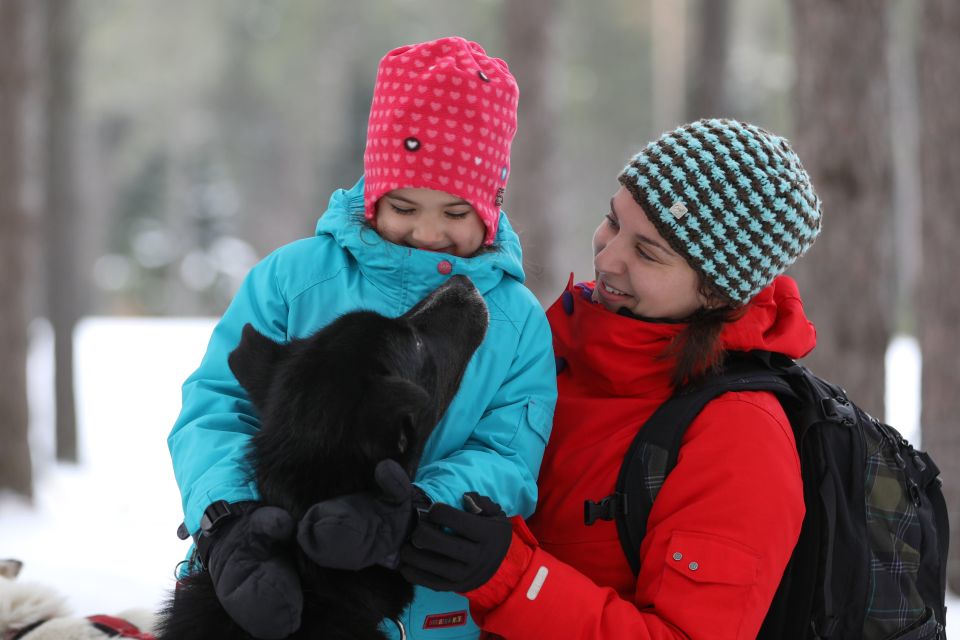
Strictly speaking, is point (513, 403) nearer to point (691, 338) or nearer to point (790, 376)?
point (691, 338)

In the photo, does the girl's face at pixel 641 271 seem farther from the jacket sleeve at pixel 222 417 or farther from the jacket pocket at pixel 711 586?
the jacket sleeve at pixel 222 417

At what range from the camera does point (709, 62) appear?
33.0 ft

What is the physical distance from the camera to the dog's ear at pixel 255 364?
2061 millimetres

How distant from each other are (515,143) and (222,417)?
7.33m

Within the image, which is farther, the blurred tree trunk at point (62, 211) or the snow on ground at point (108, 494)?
the blurred tree trunk at point (62, 211)

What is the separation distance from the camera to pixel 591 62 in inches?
1174

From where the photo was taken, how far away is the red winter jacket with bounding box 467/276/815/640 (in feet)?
6.24

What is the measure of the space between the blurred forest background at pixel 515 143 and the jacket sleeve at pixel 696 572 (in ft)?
3.05

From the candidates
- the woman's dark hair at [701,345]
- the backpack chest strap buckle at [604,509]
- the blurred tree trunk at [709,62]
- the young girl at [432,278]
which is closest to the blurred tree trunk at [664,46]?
the blurred tree trunk at [709,62]

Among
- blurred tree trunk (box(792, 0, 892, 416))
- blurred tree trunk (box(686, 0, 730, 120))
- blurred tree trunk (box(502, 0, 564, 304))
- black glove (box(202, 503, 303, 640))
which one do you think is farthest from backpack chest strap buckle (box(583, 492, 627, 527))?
blurred tree trunk (box(686, 0, 730, 120))

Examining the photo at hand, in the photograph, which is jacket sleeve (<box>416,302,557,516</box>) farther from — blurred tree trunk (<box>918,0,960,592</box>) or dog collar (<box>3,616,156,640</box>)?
blurred tree trunk (<box>918,0,960,592</box>)

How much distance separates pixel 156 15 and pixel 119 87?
1.94m

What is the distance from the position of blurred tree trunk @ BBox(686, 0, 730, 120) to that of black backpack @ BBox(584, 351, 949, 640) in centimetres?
816

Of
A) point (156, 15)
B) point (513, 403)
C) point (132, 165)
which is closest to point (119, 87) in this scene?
point (156, 15)
